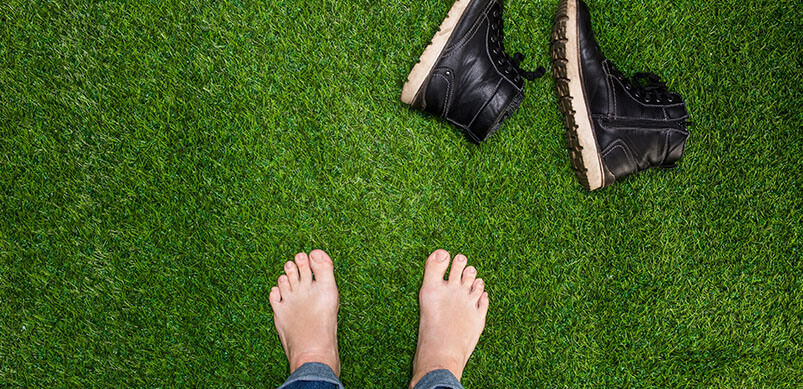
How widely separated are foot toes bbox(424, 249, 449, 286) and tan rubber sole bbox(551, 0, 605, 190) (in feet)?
1.99

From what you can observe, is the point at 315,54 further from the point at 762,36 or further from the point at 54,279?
the point at 762,36

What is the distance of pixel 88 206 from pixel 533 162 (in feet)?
5.54

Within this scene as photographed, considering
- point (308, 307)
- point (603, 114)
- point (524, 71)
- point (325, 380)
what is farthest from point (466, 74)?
point (325, 380)

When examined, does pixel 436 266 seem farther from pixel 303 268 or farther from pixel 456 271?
pixel 303 268

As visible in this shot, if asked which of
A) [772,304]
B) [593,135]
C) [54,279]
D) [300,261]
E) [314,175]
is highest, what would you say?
[593,135]

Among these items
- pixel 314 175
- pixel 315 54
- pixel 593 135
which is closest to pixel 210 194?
pixel 314 175

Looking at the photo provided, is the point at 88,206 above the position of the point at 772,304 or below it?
below

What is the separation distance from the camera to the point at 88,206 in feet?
5.00

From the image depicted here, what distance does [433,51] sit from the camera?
4.71ft

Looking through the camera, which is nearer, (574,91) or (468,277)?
(574,91)

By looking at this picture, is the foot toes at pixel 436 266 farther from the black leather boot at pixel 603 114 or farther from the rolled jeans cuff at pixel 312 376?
the black leather boot at pixel 603 114

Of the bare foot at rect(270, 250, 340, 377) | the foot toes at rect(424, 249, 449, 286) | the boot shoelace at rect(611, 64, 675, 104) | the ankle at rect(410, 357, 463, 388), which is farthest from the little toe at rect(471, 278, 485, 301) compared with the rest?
the boot shoelace at rect(611, 64, 675, 104)

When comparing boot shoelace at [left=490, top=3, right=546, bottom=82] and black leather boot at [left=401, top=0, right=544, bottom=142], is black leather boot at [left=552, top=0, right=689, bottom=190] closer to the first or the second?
boot shoelace at [left=490, top=3, right=546, bottom=82]

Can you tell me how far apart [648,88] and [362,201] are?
116 cm
